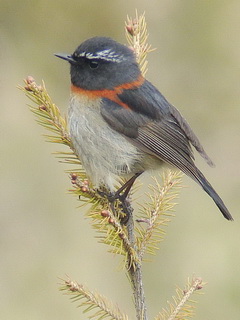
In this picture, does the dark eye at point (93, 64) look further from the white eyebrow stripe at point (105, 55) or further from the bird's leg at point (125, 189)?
the bird's leg at point (125, 189)

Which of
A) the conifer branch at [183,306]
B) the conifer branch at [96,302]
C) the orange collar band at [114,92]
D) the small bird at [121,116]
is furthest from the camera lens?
the orange collar band at [114,92]

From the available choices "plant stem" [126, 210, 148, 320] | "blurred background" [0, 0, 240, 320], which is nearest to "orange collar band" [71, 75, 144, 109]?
"plant stem" [126, 210, 148, 320]

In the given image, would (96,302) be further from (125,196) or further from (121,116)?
(121,116)

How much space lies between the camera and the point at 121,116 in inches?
155

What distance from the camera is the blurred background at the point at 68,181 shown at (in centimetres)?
606

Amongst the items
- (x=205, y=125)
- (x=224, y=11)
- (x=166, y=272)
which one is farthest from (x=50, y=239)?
(x=224, y=11)

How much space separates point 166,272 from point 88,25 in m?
A: 3.08

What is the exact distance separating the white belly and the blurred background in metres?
2.10

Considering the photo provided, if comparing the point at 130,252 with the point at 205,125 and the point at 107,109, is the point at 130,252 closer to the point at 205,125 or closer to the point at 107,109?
the point at 107,109

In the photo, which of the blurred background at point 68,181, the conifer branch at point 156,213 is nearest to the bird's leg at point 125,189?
the conifer branch at point 156,213

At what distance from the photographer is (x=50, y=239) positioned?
654 centimetres

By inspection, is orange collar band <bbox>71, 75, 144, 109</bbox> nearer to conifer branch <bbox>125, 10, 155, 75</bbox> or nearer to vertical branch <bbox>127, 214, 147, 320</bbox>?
conifer branch <bbox>125, 10, 155, 75</bbox>

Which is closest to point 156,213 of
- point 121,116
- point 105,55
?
point 121,116

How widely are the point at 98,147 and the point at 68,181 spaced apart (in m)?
2.93
